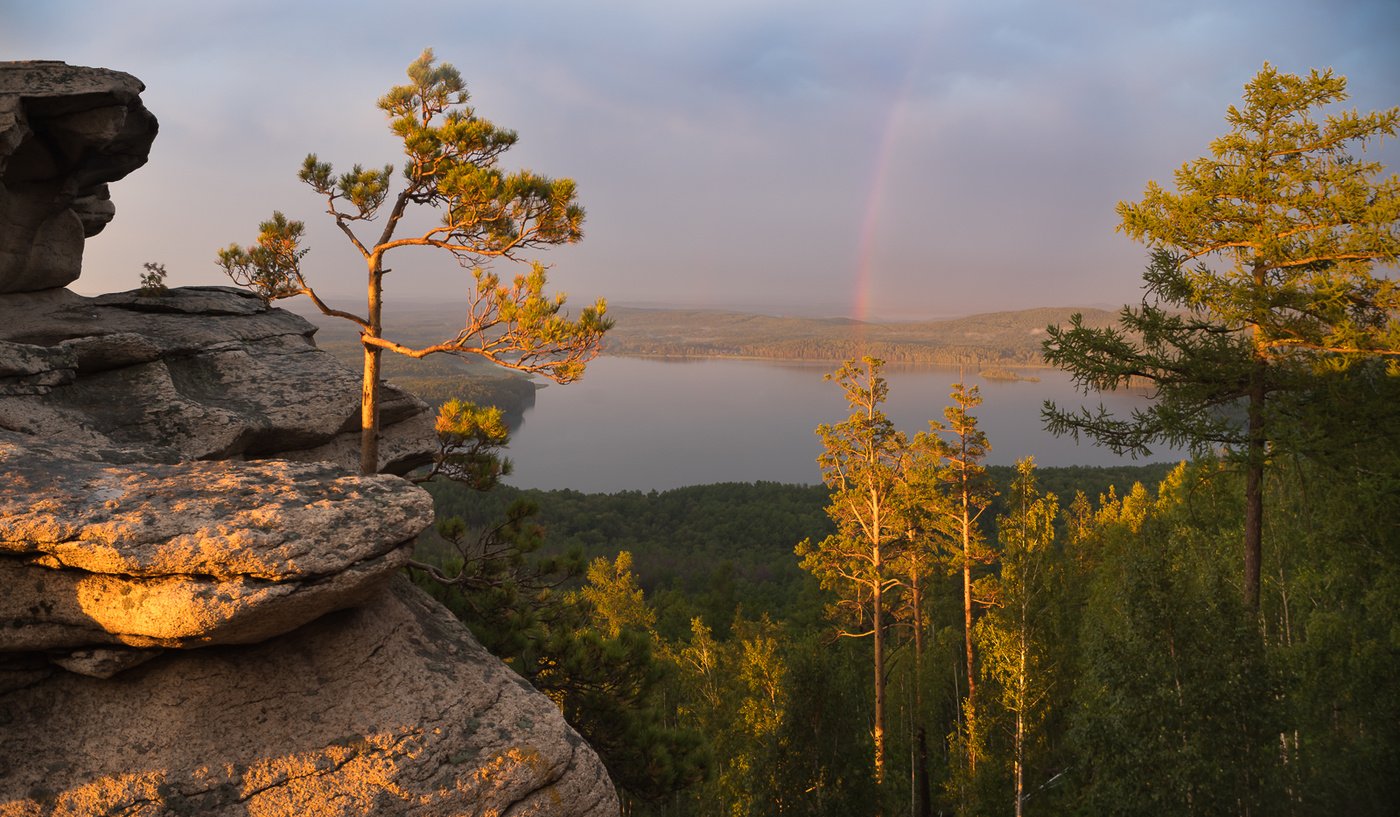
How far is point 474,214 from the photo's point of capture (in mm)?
8195

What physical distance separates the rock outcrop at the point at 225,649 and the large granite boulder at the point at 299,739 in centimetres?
1

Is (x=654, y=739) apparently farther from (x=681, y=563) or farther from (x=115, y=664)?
(x=681, y=563)

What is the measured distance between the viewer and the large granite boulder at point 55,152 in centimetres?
855

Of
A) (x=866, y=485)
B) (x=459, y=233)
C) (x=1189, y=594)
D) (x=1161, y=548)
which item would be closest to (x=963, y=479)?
(x=866, y=485)

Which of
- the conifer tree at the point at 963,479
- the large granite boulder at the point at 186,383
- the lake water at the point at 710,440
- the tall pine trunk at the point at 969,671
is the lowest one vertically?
the lake water at the point at 710,440

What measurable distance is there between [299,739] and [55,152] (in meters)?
9.27

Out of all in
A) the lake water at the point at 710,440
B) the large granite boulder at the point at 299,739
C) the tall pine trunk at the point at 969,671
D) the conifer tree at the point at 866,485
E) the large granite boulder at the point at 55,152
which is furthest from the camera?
the lake water at the point at 710,440

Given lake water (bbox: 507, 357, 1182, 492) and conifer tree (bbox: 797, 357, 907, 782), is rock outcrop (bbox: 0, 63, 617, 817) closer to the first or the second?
conifer tree (bbox: 797, 357, 907, 782)

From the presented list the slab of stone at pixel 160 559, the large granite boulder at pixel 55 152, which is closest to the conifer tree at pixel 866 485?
the slab of stone at pixel 160 559

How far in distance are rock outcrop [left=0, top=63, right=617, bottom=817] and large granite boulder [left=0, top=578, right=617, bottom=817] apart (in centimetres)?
1

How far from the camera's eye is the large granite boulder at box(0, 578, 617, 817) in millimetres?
4992

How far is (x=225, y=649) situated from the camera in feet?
18.9

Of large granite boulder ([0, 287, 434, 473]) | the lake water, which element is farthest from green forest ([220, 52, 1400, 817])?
the lake water

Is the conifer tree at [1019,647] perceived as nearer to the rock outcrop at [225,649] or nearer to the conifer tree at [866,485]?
the conifer tree at [866,485]
